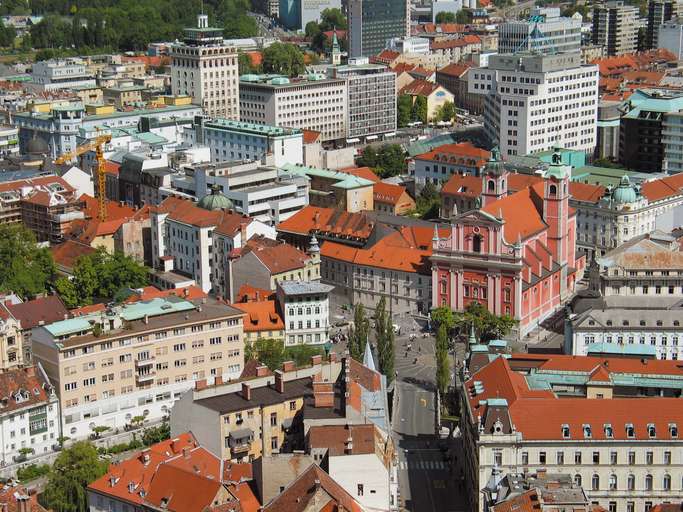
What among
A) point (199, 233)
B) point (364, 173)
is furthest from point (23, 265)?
point (364, 173)

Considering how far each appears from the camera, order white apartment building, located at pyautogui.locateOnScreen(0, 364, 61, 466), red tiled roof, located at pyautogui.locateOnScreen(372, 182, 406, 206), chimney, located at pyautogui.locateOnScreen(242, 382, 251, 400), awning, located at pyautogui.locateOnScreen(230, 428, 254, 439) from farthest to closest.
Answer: red tiled roof, located at pyautogui.locateOnScreen(372, 182, 406, 206)
white apartment building, located at pyautogui.locateOnScreen(0, 364, 61, 466)
chimney, located at pyautogui.locateOnScreen(242, 382, 251, 400)
awning, located at pyautogui.locateOnScreen(230, 428, 254, 439)

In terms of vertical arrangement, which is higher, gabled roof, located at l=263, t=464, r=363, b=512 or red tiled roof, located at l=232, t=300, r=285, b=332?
gabled roof, located at l=263, t=464, r=363, b=512

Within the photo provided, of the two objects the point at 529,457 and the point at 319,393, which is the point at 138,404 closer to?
the point at 319,393

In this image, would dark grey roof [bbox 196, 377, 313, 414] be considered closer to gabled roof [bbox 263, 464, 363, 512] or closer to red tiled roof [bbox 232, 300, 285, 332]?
gabled roof [bbox 263, 464, 363, 512]

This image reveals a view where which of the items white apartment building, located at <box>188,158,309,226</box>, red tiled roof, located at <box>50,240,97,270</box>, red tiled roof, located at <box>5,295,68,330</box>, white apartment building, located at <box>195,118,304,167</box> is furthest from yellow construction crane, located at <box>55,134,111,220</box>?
red tiled roof, located at <box>5,295,68,330</box>

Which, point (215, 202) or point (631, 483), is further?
point (215, 202)

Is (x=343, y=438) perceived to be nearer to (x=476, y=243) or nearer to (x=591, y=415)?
(x=591, y=415)

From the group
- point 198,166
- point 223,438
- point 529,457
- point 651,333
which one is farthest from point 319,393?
point 198,166
